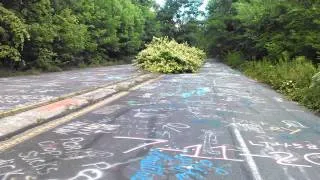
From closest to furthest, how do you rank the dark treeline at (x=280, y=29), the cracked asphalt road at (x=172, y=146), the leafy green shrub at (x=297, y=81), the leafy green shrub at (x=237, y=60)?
the cracked asphalt road at (x=172, y=146) → the leafy green shrub at (x=297, y=81) → the dark treeline at (x=280, y=29) → the leafy green shrub at (x=237, y=60)

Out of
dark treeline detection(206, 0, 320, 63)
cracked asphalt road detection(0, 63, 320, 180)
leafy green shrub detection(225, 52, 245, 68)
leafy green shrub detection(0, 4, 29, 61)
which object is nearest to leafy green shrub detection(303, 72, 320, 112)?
cracked asphalt road detection(0, 63, 320, 180)

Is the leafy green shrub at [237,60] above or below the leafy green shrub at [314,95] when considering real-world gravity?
below

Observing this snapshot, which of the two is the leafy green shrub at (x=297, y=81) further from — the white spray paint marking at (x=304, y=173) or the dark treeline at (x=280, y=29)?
the white spray paint marking at (x=304, y=173)

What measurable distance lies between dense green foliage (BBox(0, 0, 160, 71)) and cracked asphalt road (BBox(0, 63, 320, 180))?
47.5ft

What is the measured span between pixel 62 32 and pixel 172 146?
27181mm

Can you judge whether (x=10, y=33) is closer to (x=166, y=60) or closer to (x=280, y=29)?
(x=166, y=60)

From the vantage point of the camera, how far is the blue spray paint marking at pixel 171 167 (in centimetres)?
636

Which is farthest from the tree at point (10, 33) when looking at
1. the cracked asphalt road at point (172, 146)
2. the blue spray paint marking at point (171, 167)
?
the blue spray paint marking at point (171, 167)

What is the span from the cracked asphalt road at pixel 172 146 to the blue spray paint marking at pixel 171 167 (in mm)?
13

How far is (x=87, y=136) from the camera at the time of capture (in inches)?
348

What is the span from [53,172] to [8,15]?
2099cm

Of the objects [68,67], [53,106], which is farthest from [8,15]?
[53,106]

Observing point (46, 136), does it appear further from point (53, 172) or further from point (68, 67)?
point (68, 67)

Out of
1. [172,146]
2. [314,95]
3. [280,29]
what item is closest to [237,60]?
[280,29]
